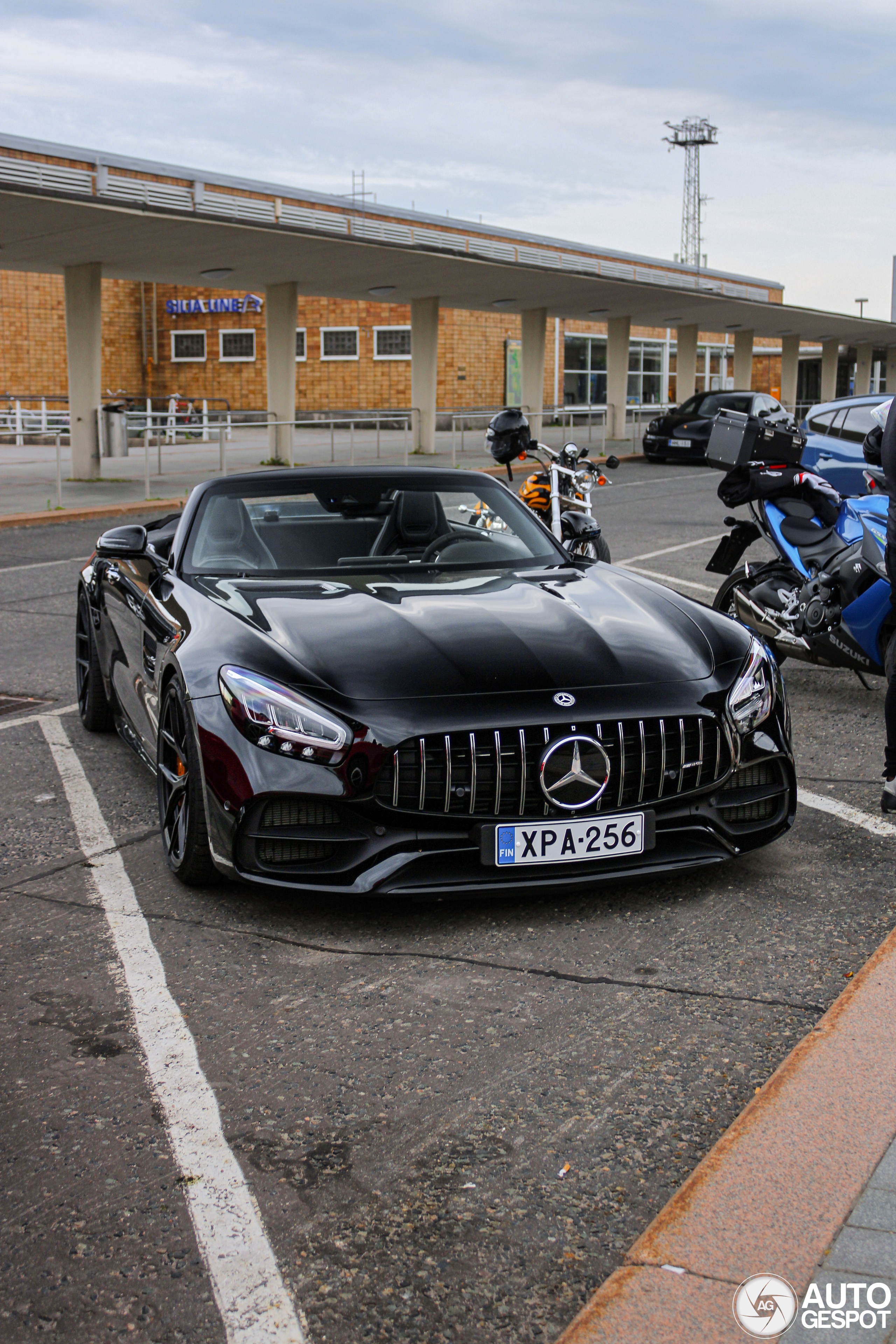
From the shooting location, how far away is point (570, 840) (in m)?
3.80

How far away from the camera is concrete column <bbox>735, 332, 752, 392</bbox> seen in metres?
46.7

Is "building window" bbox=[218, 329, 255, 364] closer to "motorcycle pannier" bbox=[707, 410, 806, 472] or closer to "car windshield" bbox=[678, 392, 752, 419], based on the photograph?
"car windshield" bbox=[678, 392, 752, 419]

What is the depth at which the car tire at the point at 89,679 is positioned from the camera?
20.4 ft

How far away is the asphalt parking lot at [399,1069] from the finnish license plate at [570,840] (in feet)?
0.47

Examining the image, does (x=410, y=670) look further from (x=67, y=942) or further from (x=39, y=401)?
(x=39, y=401)

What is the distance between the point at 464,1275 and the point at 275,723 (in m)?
1.83

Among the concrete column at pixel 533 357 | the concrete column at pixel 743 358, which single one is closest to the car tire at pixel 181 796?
the concrete column at pixel 533 357

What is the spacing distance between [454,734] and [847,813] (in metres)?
1.95

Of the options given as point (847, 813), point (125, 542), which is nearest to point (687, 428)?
point (847, 813)

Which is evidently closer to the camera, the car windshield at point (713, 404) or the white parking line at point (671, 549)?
the white parking line at point (671, 549)

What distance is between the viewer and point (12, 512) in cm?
1800

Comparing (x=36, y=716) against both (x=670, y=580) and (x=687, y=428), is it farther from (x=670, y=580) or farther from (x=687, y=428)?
(x=687, y=428)

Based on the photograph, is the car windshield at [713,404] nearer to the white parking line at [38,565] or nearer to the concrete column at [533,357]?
the concrete column at [533,357]

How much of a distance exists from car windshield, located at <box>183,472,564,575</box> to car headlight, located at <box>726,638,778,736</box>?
49.1 inches
